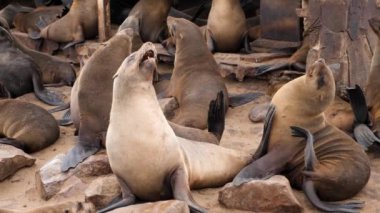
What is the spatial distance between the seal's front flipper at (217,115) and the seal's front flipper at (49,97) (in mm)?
2641

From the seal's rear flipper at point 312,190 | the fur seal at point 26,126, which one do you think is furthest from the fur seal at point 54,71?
the seal's rear flipper at point 312,190

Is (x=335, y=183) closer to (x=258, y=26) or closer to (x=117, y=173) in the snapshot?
Result: (x=117, y=173)

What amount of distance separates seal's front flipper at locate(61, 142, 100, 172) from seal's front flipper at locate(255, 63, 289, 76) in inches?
102

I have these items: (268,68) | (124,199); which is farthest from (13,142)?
(268,68)

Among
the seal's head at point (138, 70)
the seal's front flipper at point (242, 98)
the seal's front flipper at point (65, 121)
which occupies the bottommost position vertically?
the seal's front flipper at point (65, 121)

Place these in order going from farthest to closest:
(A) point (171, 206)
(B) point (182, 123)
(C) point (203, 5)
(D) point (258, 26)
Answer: (C) point (203, 5) < (D) point (258, 26) < (B) point (182, 123) < (A) point (171, 206)

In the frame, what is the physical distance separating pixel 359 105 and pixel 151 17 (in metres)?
4.14

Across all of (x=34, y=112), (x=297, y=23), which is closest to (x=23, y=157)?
(x=34, y=112)

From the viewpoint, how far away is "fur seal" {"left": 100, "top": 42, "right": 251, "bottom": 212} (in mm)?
4535

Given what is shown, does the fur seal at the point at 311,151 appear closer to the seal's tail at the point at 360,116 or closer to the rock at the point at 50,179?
the seal's tail at the point at 360,116

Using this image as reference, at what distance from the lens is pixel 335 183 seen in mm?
4828

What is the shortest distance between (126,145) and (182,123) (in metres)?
1.92

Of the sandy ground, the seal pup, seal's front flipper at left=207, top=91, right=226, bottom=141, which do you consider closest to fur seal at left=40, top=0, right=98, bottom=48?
the sandy ground

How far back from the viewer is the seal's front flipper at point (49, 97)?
792 centimetres
